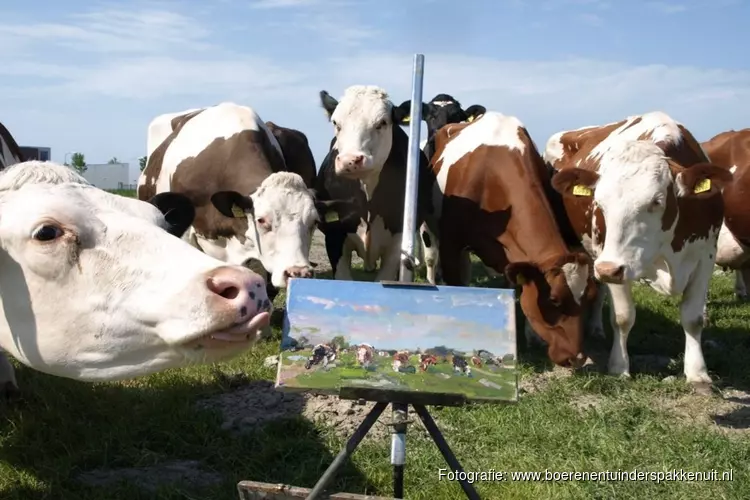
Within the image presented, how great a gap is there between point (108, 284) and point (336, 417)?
254cm

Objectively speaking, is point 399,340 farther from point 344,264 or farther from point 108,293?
point 344,264

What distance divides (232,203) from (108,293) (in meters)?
4.13

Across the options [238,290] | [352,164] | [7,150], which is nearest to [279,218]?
[352,164]

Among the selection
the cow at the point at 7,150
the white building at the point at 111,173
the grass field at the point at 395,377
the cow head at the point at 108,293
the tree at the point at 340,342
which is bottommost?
the white building at the point at 111,173

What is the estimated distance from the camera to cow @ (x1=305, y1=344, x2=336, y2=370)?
10.4 feet

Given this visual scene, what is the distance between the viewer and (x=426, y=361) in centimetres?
320

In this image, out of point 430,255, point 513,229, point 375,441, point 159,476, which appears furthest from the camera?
point 430,255

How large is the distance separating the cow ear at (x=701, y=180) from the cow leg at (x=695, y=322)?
2.34ft

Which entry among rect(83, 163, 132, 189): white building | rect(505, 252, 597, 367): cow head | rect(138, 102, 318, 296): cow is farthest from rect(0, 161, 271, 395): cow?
rect(83, 163, 132, 189): white building

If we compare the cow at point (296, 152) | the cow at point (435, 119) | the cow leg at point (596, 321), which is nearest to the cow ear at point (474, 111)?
the cow at point (435, 119)

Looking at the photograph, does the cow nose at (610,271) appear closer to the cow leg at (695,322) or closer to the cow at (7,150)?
the cow leg at (695,322)

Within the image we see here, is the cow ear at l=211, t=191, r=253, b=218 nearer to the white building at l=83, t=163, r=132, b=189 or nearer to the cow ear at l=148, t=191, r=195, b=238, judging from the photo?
the cow ear at l=148, t=191, r=195, b=238

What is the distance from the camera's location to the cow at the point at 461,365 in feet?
10.4

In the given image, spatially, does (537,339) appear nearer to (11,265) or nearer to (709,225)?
(709,225)
